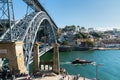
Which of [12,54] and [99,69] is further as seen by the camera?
[99,69]

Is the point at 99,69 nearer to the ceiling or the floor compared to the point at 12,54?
nearer to the floor

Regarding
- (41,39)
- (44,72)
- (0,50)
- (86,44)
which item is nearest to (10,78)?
(0,50)

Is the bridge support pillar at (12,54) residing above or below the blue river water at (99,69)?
above

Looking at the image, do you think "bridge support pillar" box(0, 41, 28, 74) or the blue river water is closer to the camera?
"bridge support pillar" box(0, 41, 28, 74)

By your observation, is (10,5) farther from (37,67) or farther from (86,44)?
(86,44)

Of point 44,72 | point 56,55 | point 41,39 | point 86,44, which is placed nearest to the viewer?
point 44,72

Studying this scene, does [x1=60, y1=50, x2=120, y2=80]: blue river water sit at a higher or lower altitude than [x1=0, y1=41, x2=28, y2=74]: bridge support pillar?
lower

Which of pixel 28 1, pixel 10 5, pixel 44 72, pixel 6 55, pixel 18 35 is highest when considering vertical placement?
pixel 28 1

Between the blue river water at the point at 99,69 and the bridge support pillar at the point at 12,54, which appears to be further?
the blue river water at the point at 99,69

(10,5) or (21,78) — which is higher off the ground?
(10,5)

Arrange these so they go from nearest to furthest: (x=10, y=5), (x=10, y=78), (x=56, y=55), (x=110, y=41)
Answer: (x=10, y=78) → (x=10, y=5) → (x=56, y=55) → (x=110, y=41)

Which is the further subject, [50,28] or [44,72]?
[50,28]
